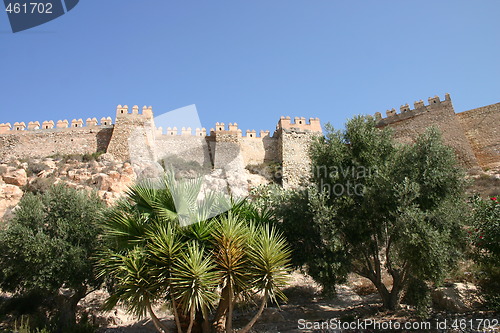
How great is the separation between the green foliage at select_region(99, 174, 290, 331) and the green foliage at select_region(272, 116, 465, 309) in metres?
1.57

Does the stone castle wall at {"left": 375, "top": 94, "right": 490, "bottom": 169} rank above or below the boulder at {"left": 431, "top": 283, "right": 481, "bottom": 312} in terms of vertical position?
above

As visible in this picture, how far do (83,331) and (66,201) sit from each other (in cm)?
391

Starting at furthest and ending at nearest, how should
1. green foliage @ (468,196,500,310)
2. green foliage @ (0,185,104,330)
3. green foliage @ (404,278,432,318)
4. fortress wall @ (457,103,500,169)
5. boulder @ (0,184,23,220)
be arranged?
fortress wall @ (457,103,500,169) → boulder @ (0,184,23,220) → green foliage @ (0,185,104,330) → green foliage @ (468,196,500,310) → green foliage @ (404,278,432,318)

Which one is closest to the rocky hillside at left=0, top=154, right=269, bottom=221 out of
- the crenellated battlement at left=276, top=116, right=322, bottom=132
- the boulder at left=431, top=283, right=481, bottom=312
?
the crenellated battlement at left=276, top=116, right=322, bottom=132

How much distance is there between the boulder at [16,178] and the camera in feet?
69.3

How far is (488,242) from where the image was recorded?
964 centimetres

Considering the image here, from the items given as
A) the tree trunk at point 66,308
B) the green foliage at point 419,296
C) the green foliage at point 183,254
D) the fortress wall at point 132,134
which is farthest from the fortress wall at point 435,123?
the tree trunk at point 66,308

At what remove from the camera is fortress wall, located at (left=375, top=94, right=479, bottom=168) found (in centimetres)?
2373

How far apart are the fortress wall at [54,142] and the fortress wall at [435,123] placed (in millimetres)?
20094

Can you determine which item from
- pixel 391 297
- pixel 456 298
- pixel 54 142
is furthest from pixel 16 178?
pixel 456 298

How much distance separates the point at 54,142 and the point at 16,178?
6.53 meters

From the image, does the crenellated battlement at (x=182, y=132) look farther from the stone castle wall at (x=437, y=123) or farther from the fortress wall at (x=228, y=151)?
the stone castle wall at (x=437, y=123)

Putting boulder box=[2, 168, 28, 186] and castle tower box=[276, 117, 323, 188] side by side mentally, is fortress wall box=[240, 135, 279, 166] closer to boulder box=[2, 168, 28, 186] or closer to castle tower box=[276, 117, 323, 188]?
castle tower box=[276, 117, 323, 188]

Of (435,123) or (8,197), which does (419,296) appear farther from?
(8,197)
